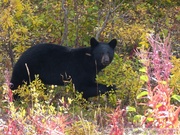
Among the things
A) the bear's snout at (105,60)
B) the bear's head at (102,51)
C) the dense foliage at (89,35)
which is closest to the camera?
the dense foliage at (89,35)

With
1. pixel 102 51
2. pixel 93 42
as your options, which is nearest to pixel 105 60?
pixel 102 51

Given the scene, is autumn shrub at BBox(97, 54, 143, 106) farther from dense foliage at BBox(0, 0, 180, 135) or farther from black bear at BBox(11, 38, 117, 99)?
black bear at BBox(11, 38, 117, 99)

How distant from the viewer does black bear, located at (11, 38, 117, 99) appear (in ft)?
27.7

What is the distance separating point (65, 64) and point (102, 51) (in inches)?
27.3

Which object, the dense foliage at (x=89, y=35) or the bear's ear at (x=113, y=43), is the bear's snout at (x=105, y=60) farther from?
the bear's ear at (x=113, y=43)

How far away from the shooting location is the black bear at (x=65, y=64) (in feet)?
27.7

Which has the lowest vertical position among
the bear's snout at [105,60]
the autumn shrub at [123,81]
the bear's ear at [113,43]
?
the autumn shrub at [123,81]

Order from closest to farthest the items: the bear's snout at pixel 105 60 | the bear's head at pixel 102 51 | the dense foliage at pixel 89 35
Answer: the dense foliage at pixel 89 35, the bear's snout at pixel 105 60, the bear's head at pixel 102 51

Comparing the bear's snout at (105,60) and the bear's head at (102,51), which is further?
the bear's head at (102,51)


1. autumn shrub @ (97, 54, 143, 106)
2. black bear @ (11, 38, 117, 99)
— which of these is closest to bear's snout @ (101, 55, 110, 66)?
black bear @ (11, 38, 117, 99)

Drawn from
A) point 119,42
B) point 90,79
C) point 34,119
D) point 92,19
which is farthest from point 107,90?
point 34,119

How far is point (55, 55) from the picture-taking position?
28.2ft

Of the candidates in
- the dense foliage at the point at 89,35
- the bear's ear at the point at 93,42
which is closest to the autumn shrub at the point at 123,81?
the dense foliage at the point at 89,35

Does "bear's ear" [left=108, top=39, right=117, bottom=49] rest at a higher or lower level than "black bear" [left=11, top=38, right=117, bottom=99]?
higher
